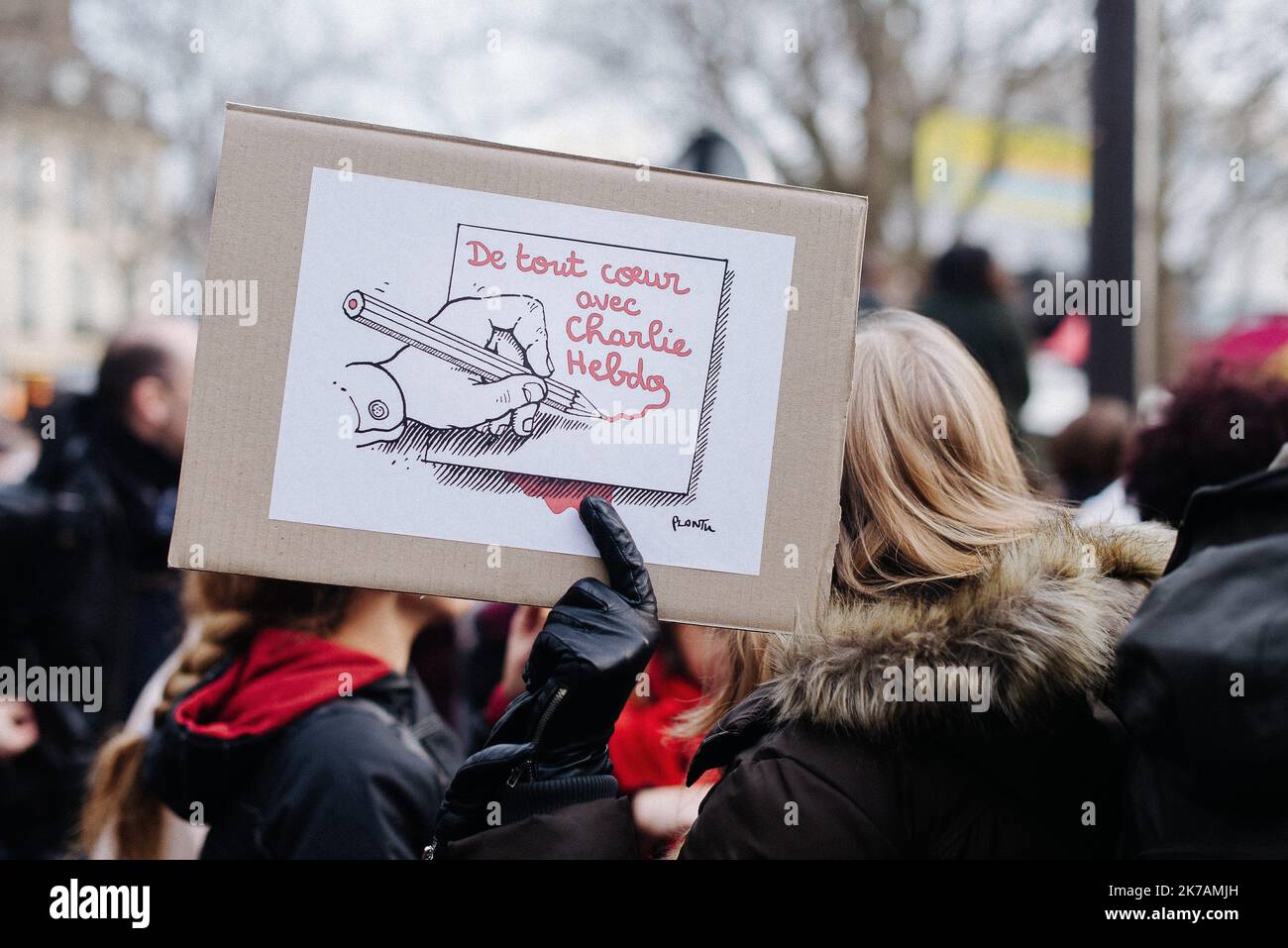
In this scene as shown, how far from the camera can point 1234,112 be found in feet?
40.1

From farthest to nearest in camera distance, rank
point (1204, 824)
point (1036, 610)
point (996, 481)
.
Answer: point (996, 481) < point (1036, 610) < point (1204, 824)

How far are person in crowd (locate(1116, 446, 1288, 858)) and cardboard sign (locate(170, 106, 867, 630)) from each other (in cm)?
47

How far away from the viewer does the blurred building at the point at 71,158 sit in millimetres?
16797

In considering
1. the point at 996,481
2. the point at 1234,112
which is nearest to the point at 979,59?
the point at 1234,112

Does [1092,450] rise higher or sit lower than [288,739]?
higher

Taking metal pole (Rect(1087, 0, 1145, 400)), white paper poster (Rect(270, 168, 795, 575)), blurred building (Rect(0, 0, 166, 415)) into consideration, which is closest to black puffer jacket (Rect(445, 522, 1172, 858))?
white paper poster (Rect(270, 168, 795, 575))

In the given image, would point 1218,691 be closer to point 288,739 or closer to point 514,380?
point 514,380

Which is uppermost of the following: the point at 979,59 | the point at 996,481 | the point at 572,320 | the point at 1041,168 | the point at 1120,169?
the point at 979,59

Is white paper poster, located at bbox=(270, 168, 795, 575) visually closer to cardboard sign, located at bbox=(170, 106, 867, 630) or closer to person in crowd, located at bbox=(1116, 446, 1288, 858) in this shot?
cardboard sign, located at bbox=(170, 106, 867, 630)

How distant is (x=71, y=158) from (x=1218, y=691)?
20.6 m

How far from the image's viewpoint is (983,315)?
4.64m

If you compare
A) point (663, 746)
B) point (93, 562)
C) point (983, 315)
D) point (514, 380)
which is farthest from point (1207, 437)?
point (93, 562)
